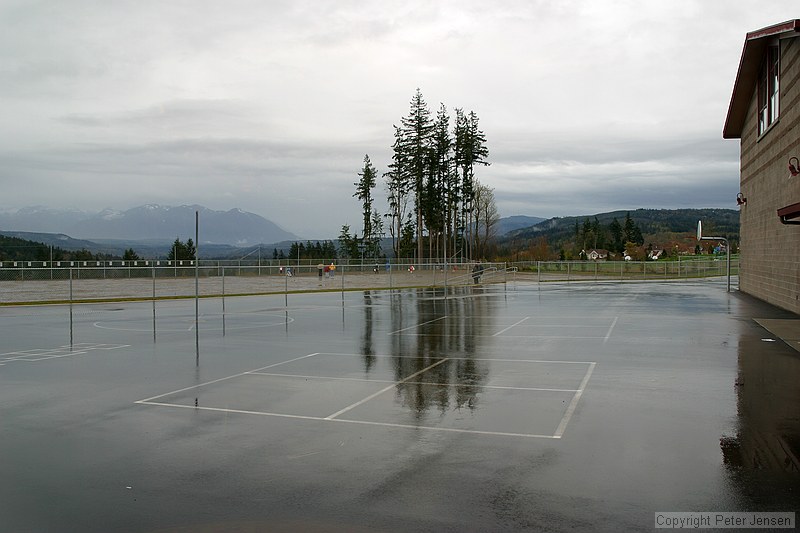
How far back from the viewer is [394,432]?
8.55 m

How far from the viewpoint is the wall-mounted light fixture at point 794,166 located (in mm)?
21066

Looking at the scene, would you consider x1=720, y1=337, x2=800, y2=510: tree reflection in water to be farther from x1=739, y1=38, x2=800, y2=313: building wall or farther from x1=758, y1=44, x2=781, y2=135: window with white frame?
x1=758, y1=44, x2=781, y2=135: window with white frame

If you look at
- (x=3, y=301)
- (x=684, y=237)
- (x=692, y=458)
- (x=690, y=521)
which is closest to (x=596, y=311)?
(x=692, y=458)

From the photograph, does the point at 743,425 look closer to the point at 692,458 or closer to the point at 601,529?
the point at 692,458

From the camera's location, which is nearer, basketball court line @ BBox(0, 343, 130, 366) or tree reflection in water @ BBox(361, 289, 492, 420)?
tree reflection in water @ BBox(361, 289, 492, 420)

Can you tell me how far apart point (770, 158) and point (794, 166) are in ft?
20.3

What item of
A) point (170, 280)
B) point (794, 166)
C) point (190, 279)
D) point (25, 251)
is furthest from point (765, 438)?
point (25, 251)

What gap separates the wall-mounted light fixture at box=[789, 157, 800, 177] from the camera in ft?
69.1

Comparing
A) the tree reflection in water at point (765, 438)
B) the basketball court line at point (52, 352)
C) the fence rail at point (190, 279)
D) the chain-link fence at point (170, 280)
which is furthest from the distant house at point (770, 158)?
the basketball court line at point (52, 352)

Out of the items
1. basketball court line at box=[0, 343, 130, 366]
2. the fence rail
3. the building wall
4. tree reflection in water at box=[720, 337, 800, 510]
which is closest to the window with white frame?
the building wall

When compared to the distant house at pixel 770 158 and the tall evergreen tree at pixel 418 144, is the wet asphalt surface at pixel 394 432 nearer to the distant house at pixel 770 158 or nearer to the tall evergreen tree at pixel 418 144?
the distant house at pixel 770 158

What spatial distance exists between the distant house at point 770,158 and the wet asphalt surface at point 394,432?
26.3 feet

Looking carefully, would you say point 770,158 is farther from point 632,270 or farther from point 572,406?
point 632,270

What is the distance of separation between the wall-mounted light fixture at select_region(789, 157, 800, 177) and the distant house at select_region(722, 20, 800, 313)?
0.04 metres
